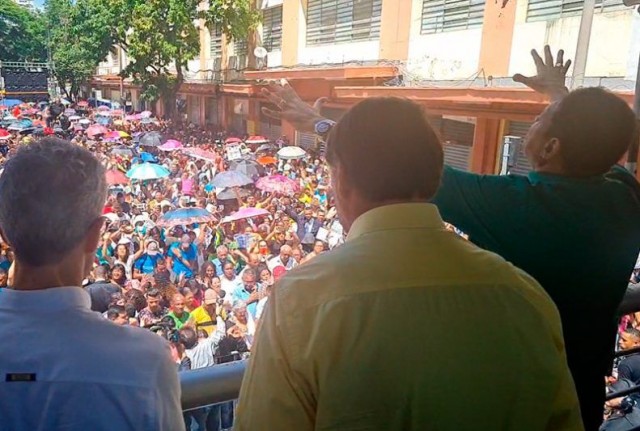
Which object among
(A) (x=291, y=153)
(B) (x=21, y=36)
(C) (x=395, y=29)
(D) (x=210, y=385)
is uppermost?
(B) (x=21, y=36)

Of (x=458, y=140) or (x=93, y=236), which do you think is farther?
(x=458, y=140)

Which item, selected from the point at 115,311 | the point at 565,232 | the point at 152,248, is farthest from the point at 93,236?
the point at 152,248

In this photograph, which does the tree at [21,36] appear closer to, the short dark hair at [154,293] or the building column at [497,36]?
the building column at [497,36]

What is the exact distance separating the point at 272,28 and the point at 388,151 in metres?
21.1

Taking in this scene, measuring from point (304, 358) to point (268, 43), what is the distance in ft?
70.2

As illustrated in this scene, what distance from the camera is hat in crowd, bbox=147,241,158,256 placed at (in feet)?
23.0

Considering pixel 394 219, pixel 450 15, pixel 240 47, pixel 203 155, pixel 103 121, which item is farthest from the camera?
pixel 103 121

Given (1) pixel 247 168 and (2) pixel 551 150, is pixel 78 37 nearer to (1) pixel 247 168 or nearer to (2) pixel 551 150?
(1) pixel 247 168

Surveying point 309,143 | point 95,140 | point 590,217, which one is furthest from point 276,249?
point 95,140

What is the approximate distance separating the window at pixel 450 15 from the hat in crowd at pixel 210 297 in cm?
859

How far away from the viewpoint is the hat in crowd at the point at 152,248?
7016mm

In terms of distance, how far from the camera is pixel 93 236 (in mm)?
1137

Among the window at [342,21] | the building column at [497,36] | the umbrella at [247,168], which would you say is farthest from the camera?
the window at [342,21]

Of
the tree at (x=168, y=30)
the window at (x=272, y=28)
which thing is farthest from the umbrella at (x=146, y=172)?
the tree at (x=168, y=30)
